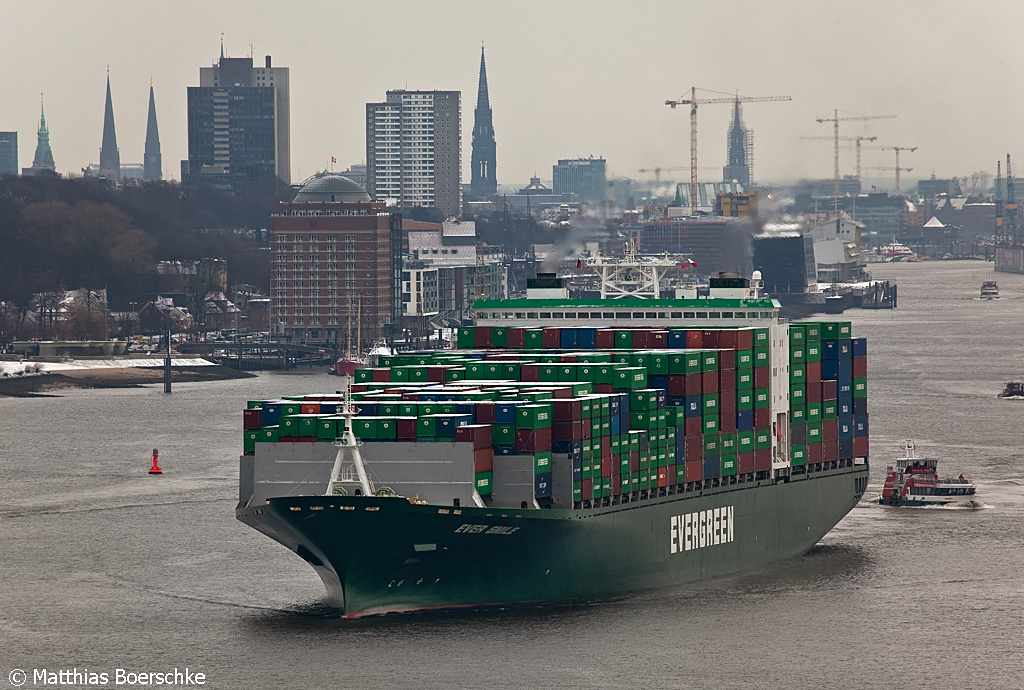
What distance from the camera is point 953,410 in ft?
269

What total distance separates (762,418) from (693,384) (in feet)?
11.0

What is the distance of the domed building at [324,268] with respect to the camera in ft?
468

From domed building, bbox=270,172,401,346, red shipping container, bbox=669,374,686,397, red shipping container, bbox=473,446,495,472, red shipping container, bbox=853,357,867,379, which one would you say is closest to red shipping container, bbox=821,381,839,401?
red shipping container, bbox=853,357,867,379

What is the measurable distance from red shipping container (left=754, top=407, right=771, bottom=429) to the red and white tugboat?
442 inches

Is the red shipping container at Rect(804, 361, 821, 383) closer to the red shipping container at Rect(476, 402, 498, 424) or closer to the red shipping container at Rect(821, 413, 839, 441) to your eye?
the red shipping container at Rect(821, 413, 839, 441)

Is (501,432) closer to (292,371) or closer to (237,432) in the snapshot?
(237,432)

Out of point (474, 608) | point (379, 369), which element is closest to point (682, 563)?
point (474, 608)

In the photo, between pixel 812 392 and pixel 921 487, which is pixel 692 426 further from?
pixel 921 487

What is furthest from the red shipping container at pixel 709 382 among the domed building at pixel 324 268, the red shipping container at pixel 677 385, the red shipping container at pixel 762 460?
the domed building at pixel 324 268

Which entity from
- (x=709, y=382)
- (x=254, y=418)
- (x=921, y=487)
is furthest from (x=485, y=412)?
(x=921, y=487)

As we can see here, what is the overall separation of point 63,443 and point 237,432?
24.2 feet

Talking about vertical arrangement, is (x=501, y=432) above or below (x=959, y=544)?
above

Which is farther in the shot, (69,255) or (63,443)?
(69,255)

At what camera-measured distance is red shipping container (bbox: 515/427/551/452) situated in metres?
38.5
